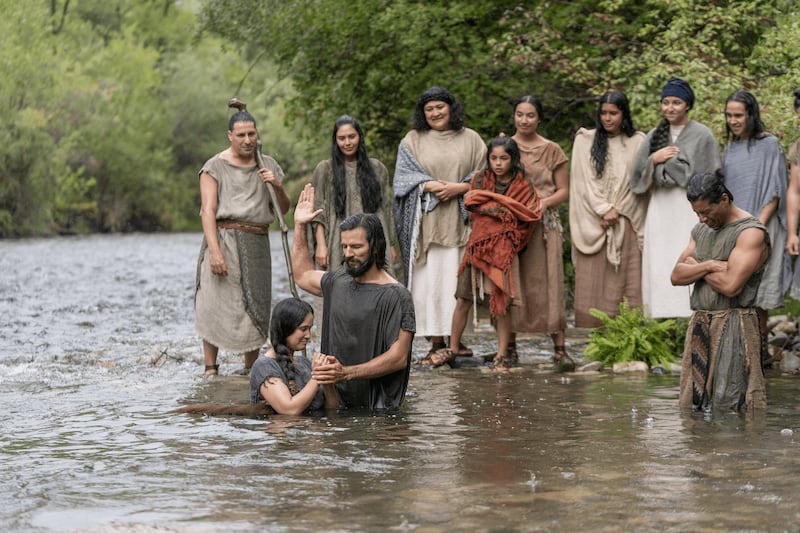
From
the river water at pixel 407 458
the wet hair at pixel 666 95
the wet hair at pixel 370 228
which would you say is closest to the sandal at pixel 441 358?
the river water at pixel 407 458

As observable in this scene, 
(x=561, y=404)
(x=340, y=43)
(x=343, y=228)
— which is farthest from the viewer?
(x=340, y=43)

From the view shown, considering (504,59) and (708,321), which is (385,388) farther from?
(504,59)

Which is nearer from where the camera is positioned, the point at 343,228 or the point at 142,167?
the point at 343,228

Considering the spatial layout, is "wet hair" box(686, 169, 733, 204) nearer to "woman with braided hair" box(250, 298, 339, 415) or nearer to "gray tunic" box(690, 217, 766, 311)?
"gray tunic" box(690, 217, 766, 311)

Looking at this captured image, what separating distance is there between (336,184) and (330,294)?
2.47 m

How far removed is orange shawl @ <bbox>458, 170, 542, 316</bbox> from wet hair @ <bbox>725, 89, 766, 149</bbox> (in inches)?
66.9

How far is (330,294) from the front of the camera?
323 inches

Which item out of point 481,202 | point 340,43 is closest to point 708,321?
point 481,202

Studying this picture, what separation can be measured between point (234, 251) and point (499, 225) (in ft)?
7.00

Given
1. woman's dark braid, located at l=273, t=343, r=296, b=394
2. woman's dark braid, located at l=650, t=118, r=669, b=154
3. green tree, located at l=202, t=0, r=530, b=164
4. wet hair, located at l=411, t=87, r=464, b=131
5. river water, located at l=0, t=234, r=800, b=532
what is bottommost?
river water, located at l=0, t=234, r=800, b=532

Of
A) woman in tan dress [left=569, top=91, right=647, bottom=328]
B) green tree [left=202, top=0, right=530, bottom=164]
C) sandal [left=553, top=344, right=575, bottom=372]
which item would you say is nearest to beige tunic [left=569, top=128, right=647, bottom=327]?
woman in tan dress [left=569, top=91, right=647, bottom=328]

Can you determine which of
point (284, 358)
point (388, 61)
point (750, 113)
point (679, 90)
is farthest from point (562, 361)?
point (388, 61)

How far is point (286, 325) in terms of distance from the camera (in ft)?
26.0

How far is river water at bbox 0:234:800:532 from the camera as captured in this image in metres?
5.38
